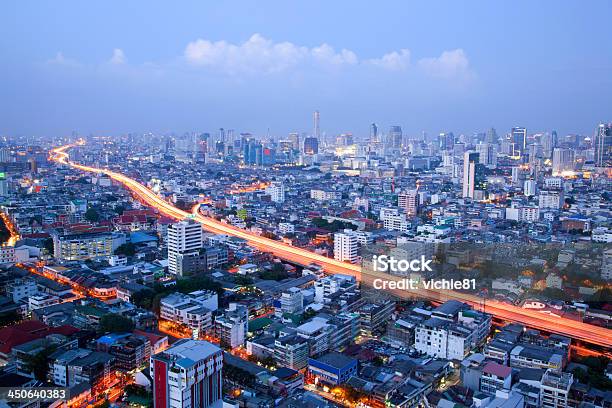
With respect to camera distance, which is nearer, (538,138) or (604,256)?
(604,256)

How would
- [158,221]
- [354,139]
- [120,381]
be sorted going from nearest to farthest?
[120,381]
[158,221]
[354,139]

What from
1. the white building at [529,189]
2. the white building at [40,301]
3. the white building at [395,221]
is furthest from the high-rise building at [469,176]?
the white building at [40,301]

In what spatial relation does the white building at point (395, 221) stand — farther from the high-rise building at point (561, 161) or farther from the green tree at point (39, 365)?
the high-rise building at point (561, 161)

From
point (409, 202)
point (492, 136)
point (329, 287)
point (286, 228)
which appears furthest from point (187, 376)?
point (492, 136)

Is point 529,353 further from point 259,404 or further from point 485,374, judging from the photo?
point 259,404

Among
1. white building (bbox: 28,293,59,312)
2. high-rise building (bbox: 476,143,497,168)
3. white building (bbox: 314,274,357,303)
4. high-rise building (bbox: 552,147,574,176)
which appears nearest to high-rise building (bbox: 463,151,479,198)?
high-rise building (bbox: 552,147,574,176)

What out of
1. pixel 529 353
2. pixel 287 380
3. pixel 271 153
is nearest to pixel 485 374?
pixel 529 353

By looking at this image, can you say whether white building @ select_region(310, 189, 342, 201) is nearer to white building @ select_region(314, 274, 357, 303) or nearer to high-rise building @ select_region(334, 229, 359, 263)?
high-rise building @ select_region(334, 229, 359, 263)
